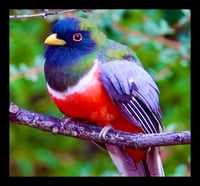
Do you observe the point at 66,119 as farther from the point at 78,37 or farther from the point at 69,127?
the point at 78,37

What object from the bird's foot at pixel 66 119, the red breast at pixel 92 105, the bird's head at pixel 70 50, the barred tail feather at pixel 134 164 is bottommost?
the barred tail feather at pixel 134 164

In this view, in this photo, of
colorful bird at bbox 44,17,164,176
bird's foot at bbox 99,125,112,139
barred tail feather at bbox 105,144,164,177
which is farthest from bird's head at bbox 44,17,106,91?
barred tail feather at bbox 105,144,164,177

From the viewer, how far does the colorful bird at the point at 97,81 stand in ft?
8.39

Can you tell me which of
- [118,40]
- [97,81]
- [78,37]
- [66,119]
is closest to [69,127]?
[66,119]

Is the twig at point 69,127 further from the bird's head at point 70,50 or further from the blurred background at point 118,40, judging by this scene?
the blurred background at point 118,40

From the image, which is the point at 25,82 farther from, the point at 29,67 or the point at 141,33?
the point at 141,33

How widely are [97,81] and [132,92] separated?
0.11 meters

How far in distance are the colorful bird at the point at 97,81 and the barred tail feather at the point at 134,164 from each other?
0.11 metres

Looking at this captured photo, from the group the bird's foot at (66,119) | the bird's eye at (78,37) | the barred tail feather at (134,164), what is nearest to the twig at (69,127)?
the bird's foot at (66,119)

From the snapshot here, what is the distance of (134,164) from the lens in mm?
2707

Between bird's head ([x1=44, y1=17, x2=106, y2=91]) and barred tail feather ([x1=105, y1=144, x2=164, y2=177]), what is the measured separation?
26 centimetres

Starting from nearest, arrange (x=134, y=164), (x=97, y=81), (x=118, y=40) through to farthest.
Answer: (x=97, y=81), (x=134, y=164), (x=118, y=40)

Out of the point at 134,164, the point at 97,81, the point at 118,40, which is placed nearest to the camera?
the point at 97,81

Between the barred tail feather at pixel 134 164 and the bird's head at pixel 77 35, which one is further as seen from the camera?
the barred tail feather at pixel 134 164
